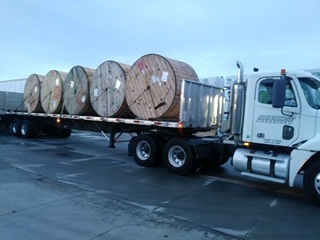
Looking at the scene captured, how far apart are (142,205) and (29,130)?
12.0m

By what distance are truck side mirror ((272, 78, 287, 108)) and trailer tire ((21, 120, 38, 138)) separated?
510 inches

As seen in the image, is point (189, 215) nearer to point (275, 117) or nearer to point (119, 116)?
point (275, 117)

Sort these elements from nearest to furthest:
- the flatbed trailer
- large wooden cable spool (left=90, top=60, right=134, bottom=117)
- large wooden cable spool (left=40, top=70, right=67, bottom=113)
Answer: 1. the flatbed trailer
2. large wooden cable spool (left=90, top=60, right=134, bottom=117)
3. large wooden cable spool (left=40, top=70, right=67, bottom=113)

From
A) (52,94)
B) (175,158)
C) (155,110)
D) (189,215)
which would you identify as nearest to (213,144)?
(175,158)

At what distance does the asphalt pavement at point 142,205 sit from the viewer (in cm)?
434

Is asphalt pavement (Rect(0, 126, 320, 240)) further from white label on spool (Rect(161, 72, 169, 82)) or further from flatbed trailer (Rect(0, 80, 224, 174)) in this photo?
white label on spool (Rect(161, 72, 169, 82))

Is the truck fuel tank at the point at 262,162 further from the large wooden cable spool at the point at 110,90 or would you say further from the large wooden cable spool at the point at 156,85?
the large wooden cable spool at the point at 110,90

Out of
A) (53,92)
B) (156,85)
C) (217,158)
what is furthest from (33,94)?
(217,158)

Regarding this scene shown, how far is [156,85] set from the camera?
9203mm

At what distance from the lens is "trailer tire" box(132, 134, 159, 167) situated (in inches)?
355

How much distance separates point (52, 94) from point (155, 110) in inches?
277

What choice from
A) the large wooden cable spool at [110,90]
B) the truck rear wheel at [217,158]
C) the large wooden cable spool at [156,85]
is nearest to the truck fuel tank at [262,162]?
the truck rear wheel at [217,158]

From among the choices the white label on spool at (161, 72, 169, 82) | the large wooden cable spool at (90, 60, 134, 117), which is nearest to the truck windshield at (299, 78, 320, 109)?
the white label on spool at (161, 72, 169, 82)

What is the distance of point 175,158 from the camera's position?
338 inches
